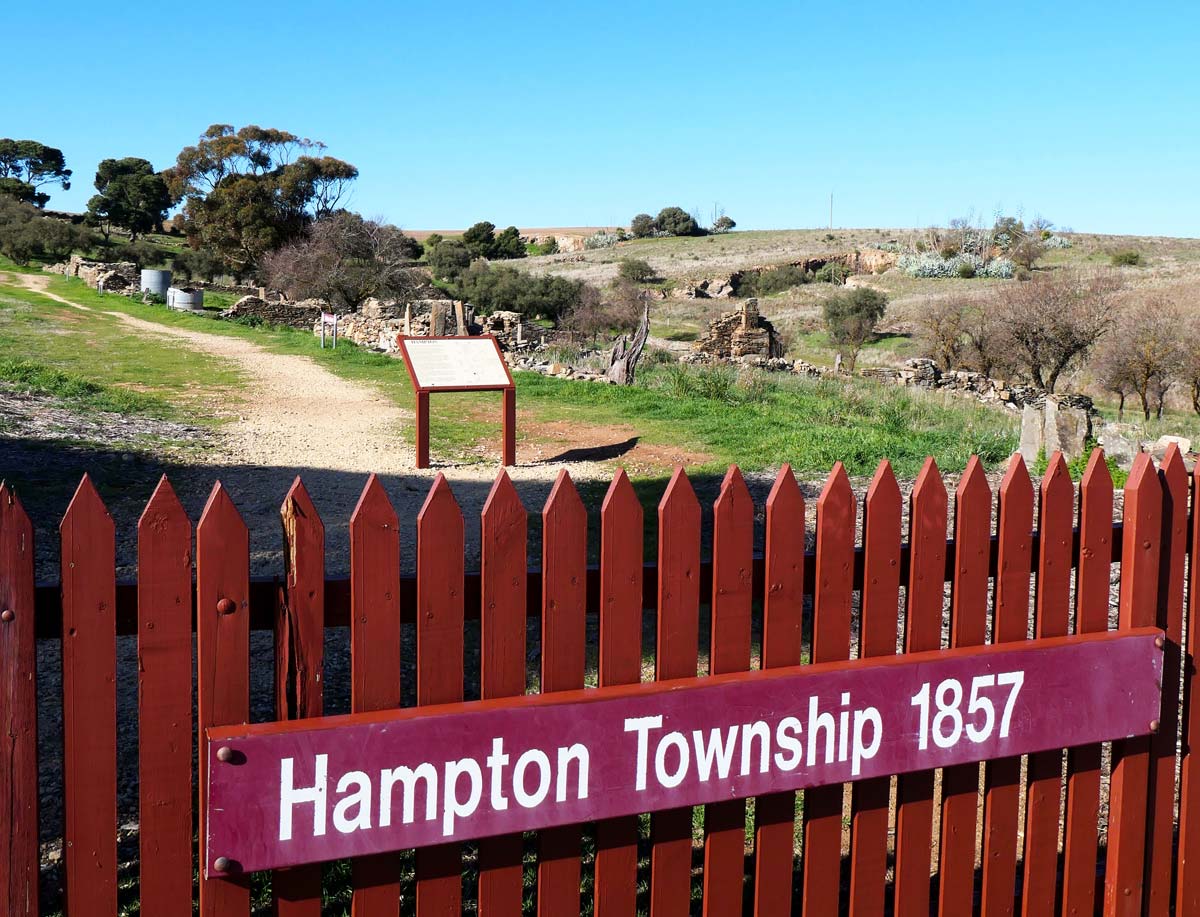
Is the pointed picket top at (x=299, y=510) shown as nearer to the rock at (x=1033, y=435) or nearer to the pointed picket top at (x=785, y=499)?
the pointed picket top at (x=785, y=499)

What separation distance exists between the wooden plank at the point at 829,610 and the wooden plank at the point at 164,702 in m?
1.40

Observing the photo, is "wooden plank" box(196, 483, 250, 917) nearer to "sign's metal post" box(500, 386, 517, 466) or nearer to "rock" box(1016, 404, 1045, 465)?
"sign's metal post" box(500, 386, 517, 466)

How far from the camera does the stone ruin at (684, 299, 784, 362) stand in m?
26.8

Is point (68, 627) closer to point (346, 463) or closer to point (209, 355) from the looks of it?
point (346, 463)

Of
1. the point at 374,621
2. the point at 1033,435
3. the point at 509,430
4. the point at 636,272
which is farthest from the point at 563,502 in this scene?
the point at 636,272

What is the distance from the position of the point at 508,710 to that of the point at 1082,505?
65.1 inches

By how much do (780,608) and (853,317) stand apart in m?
32.4

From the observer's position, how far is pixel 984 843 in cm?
305

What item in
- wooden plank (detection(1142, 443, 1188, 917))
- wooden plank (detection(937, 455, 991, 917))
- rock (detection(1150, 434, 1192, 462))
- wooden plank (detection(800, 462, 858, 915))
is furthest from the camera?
rock (detection(1150, 434, 1192, 462))

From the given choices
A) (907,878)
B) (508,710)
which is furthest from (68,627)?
(907,878)

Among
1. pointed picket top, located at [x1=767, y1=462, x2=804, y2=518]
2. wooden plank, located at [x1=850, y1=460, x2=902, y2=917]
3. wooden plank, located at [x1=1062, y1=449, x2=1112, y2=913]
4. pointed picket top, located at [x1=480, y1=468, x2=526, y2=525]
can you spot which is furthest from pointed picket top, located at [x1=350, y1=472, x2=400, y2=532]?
wooden plank, located at [x1=1062, y1=449, x2=1112, y2=913]

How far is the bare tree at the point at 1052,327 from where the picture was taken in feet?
73.9

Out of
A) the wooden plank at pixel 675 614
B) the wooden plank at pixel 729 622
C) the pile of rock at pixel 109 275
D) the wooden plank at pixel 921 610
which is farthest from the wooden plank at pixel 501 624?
the pile of rock at pixel 109 275

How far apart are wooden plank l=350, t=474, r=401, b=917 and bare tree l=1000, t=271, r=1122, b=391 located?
22.2m
